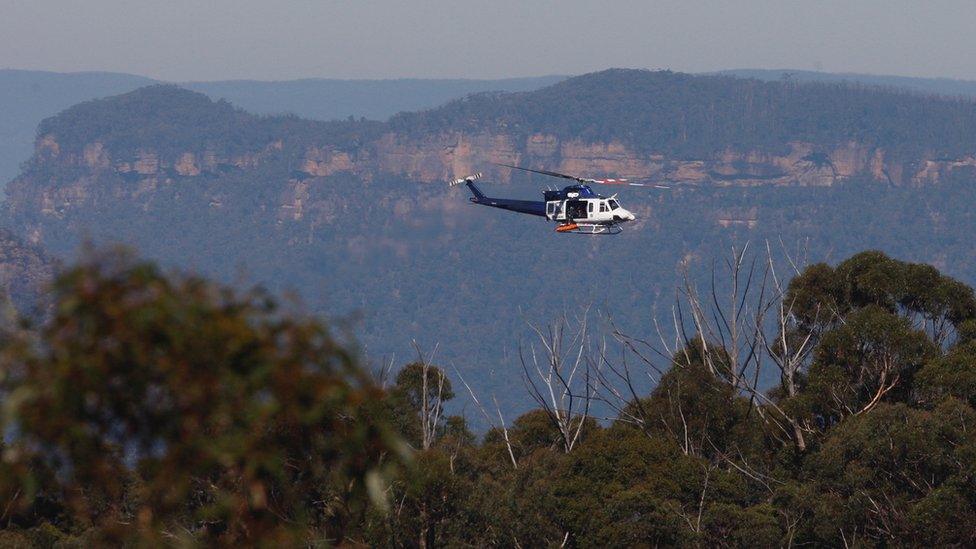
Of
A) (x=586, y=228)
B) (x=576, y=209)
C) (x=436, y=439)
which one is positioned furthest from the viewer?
(x=436, y=439)

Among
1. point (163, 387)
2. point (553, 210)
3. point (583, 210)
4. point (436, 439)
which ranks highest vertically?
point (163, 387)

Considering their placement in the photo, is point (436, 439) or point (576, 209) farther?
point (436, 439)

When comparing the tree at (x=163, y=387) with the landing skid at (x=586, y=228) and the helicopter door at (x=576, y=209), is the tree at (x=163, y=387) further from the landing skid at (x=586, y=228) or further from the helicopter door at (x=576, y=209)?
the helicopter door at (x=576, y=209)

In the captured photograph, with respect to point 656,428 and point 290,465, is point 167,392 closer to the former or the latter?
point 290,465

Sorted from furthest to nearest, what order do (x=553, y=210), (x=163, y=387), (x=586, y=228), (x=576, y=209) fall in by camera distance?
(x=553, y=210), (x=576, y=209), (x=586, y=228), (x=163, y=387)

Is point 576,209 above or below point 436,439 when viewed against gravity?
→ above

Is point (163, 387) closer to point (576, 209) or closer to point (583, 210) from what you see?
point (583, 210)

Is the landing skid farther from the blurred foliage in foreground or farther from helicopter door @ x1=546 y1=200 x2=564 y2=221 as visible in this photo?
the blurred foliage in foreground

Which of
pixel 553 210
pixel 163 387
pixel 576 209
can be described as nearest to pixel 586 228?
pixel 576 209

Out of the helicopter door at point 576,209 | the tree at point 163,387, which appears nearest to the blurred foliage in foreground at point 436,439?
the tree at point 163,387
